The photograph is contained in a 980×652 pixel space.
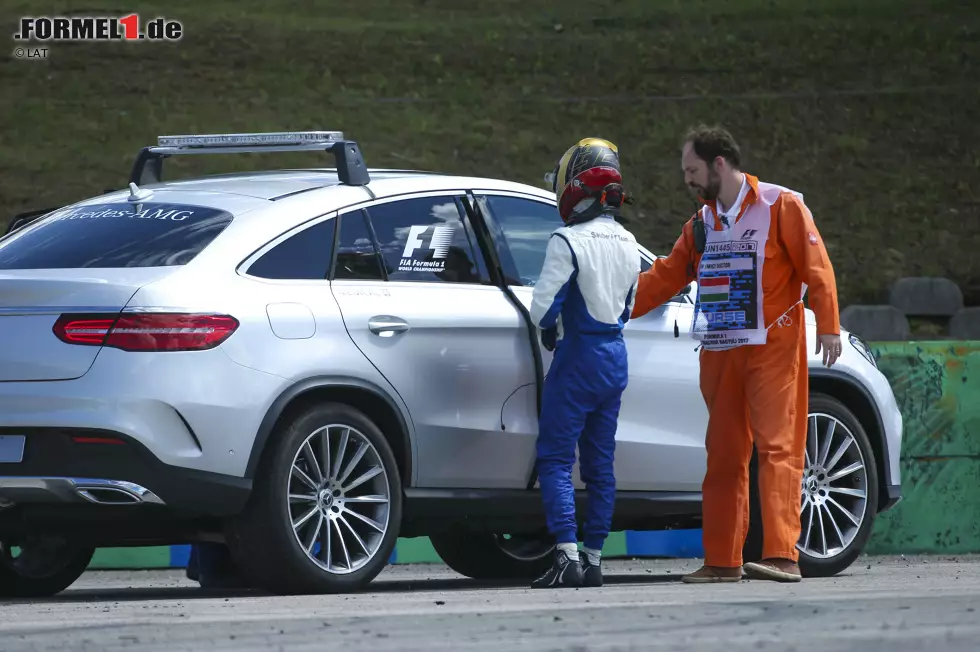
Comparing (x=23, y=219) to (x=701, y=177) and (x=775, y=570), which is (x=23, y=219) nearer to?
(x=701, y=177)

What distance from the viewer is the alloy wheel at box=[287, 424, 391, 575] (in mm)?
7004

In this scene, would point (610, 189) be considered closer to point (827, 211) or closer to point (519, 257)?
point (519, 257)

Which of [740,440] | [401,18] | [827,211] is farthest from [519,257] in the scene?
[401,18]

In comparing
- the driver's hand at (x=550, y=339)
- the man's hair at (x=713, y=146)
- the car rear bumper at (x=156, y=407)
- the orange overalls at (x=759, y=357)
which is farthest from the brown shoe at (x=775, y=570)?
the car rear bumper at (x=156, y=407)

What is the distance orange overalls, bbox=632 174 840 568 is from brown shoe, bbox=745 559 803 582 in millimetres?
41

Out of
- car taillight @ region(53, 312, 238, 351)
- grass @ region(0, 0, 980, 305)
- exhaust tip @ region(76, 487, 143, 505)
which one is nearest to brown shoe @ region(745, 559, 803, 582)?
car taillight @ region(53, 312, 238, 351)

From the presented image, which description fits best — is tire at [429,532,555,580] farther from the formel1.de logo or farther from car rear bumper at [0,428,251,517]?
the formel1.de logo

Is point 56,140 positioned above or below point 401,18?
below

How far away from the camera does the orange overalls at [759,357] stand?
7.64 meters

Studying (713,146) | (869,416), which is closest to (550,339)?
(713,146)

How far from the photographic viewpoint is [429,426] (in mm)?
7344

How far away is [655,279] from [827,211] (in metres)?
19.9

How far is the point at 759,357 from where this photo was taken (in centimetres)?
769

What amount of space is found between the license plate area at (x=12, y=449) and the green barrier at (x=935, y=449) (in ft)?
18.0
